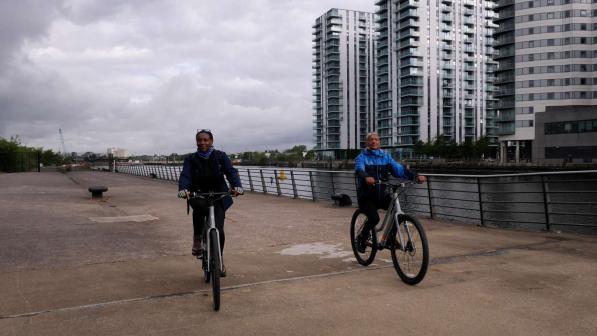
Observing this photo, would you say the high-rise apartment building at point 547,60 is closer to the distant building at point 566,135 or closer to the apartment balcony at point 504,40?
the apartment balcony at point 504,40

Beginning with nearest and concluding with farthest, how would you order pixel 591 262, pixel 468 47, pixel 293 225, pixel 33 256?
pixel 591 262 → pixel 33 256 → pixel 293 225 → pixel 468 47

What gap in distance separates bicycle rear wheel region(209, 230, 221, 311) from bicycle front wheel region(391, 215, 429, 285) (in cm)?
204

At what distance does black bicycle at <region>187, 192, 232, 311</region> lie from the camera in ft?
14.9

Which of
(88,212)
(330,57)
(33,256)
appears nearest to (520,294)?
(33,256)

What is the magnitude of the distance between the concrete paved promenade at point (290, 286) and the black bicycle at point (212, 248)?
20 centimetres

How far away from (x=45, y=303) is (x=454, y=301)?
12.8 ft

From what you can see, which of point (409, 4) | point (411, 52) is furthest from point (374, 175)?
point (409, 4)

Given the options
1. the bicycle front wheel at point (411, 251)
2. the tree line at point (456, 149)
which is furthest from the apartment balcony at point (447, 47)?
the bicycle front wheel at point (411, 251)

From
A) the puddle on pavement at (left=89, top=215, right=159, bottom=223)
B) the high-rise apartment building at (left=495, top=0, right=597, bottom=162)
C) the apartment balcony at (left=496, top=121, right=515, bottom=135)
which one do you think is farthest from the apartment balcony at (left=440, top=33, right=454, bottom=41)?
the puddle on pavement at (left=89, top=215, right=159, bottom=223)

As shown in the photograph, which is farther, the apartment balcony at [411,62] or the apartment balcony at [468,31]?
the apartment balcony at [468,31]

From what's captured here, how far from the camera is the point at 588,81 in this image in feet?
275

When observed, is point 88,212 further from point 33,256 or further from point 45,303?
point 45,303

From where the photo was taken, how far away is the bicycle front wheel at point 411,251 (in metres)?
5.19

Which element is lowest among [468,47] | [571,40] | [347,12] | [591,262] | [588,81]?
[591,262]
